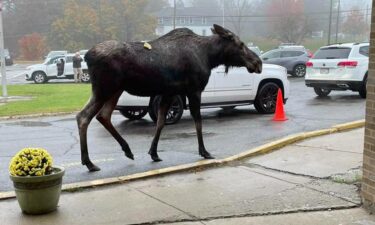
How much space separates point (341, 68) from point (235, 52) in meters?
9.65

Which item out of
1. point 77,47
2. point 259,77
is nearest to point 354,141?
point 259,77

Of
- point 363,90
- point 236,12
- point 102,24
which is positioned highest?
point 236,12

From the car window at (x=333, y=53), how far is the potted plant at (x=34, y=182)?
43.5 ft

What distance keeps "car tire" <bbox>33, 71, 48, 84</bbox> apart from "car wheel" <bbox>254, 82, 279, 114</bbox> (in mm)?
19635

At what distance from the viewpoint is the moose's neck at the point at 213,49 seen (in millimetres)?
7602

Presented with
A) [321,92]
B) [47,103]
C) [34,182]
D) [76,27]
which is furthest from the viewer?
[76,27]

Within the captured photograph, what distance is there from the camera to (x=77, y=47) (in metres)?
67.9

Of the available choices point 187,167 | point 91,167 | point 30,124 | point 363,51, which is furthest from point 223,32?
point 363,51

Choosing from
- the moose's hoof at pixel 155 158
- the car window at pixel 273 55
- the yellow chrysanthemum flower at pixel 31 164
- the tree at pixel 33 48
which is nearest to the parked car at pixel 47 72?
the car window at pixel 273 55

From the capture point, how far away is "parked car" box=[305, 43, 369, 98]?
1593cm

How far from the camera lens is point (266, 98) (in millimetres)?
13367

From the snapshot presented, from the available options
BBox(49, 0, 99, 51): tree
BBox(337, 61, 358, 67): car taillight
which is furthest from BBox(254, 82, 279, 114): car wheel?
BBox(49, 0, 99, 51): tree

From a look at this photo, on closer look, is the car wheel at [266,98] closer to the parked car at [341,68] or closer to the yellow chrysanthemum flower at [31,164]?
the parked car at [341,68]

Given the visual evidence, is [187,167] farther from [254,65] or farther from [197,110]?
[254,65]
